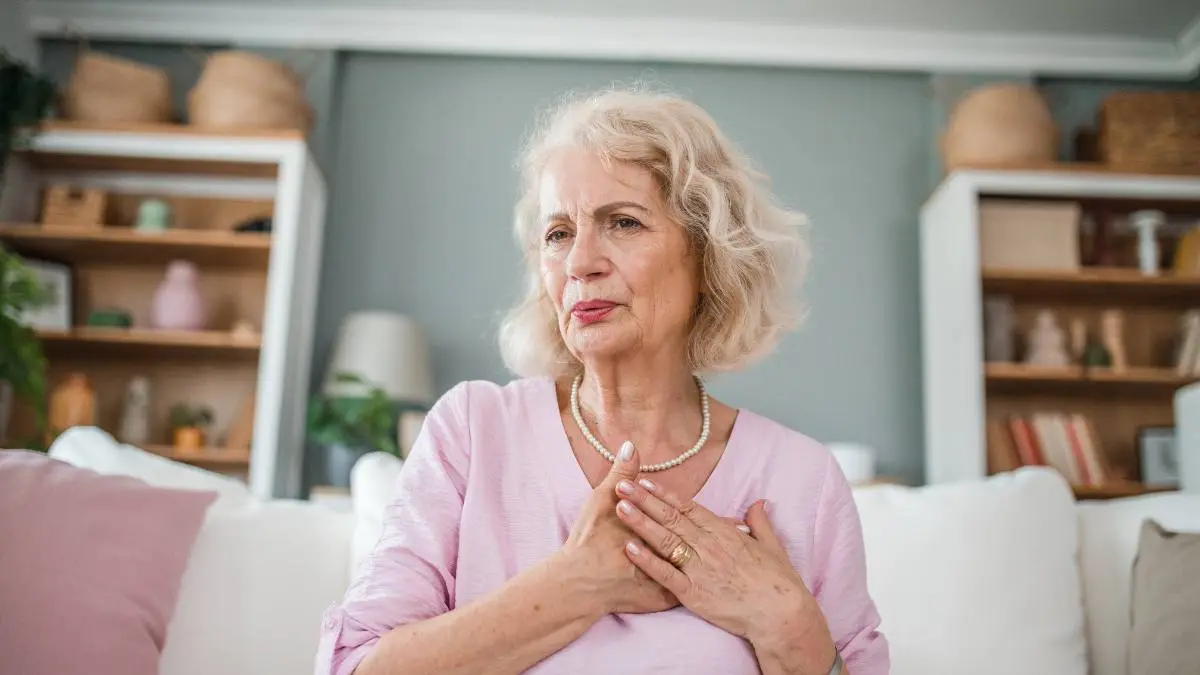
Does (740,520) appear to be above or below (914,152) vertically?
below

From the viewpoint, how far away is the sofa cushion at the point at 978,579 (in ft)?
4.83

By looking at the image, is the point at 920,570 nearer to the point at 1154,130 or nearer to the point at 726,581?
the point at 726,581

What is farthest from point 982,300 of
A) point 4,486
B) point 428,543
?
point 4,486

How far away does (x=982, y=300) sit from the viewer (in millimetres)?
3596

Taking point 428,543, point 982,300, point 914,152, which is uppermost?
point 914,152

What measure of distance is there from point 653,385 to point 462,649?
0.46 metres

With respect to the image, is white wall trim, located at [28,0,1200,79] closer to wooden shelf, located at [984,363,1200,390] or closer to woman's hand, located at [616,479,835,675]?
wooden shelf, located at [984,363,1200,390]

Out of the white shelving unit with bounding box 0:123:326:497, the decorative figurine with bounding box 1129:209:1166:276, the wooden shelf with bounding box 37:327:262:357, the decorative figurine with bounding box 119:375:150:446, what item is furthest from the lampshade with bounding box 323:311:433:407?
the decorative figurine with bounding box 1129:209:1166:276

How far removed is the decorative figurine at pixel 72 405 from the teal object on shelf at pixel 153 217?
558 mm

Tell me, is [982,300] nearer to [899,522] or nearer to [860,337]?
[860,337]

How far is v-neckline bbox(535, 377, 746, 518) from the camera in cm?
124

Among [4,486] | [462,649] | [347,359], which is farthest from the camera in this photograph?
[347,359]

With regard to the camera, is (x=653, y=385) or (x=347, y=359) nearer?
(x=653, y=385)

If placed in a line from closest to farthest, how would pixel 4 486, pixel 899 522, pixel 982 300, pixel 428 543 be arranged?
pixel 428 543 < pixel 4 486 < pixel 899 522 < pixel 982 300
